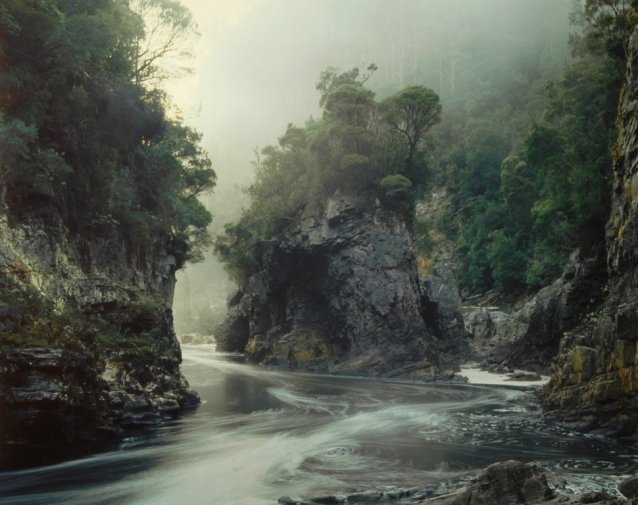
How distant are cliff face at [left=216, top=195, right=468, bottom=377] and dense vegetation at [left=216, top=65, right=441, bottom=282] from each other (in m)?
1.70

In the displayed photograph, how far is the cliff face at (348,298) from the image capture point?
35.8m

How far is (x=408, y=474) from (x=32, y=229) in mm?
11966

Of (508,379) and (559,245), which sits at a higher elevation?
(559,245)

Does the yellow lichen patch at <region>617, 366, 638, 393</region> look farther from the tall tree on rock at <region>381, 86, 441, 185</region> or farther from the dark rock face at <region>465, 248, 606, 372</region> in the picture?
the tall tree on rock at <region>381, 86, 441, 185</region>

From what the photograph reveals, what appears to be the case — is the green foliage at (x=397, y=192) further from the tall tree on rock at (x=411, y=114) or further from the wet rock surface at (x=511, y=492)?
the wet rock surface at (x=511, y=492)

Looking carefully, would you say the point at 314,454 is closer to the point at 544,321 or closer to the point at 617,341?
the point at 617,341

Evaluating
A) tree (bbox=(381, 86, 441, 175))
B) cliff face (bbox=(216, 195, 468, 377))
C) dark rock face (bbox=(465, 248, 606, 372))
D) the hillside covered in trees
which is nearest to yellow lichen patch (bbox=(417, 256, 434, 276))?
dark rock face (bbox=(465, 248, 606, 372))

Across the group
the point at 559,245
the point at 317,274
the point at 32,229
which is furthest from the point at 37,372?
the point at 559,245

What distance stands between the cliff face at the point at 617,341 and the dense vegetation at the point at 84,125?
676 inches

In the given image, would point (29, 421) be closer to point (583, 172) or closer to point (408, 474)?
point (408, 474)

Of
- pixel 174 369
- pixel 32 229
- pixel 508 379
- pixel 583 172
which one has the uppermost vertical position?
pixel 583 172

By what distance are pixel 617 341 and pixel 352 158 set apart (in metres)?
26.2

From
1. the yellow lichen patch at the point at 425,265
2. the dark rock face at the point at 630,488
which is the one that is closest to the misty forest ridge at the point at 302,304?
the dark rock face at the point at 630,488

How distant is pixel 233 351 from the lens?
186 ft
